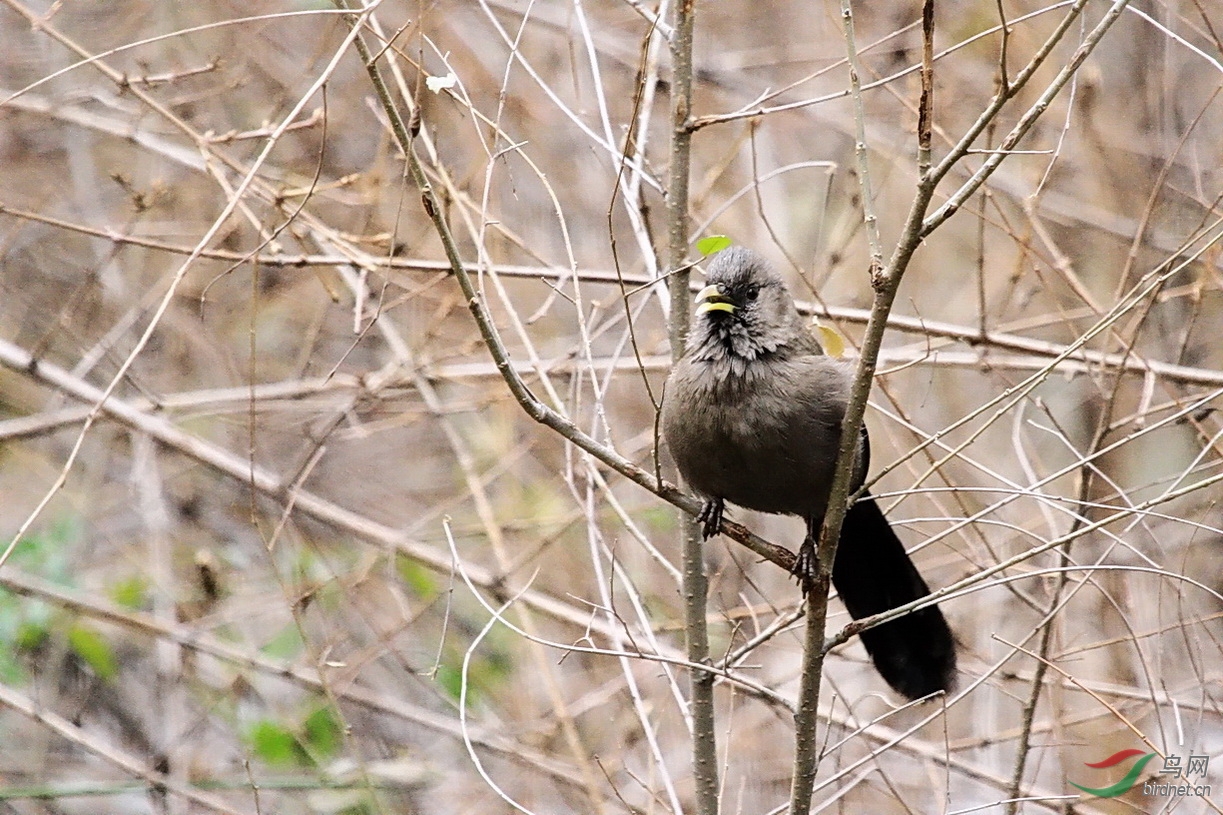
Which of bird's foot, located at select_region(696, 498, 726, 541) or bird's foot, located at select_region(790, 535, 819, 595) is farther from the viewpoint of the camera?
bird's foot, located at select_region(696, 498, 726, 541)

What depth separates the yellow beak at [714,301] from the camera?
14.8 ft

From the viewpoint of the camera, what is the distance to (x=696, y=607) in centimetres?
430

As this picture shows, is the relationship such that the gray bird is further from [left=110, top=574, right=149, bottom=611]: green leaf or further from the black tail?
[left=110, top=574, right=149, bottom=611]: green leaf

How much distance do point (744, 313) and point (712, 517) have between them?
764 mm

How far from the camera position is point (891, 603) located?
15.6 feet

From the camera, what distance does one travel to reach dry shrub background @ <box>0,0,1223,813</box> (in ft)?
21.7

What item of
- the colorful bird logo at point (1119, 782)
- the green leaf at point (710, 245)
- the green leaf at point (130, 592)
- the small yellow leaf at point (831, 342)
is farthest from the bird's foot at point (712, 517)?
the green leaf at point (130, 592)

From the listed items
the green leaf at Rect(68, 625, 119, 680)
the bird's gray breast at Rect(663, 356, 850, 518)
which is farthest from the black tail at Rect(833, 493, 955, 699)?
the green leaf at Rect(68, 625, 119, 680)

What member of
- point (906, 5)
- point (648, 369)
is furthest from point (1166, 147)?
point (648, 369)

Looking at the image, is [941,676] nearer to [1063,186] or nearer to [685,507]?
[685,507]

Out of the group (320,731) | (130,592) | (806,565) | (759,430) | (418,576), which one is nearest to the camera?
(806,565)

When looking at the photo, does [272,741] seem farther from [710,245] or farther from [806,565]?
[710,245]

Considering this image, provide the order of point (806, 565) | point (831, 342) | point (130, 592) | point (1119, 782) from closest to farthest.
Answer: point (806, 565), point (831, 342), point (1119, 782), point (130, 592)

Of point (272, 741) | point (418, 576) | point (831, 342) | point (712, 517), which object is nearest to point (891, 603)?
point (712, 517)
